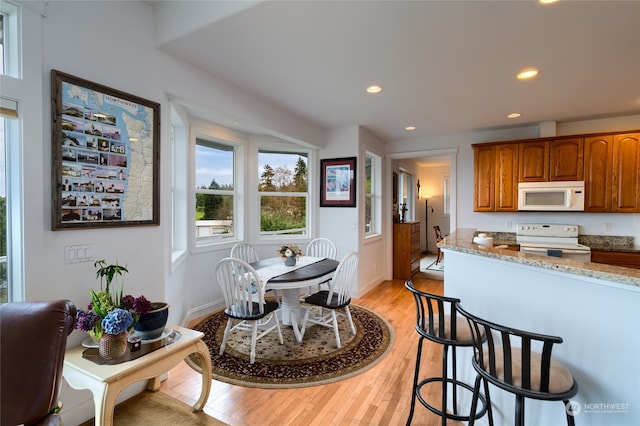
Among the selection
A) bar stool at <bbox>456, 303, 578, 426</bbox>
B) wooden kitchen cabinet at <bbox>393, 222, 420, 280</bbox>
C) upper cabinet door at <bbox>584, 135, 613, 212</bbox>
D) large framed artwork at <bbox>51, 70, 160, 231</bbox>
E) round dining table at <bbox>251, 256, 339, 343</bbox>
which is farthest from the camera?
wooden kitchen cabinet at <bbox>393, 222, 420, 280</bbox>

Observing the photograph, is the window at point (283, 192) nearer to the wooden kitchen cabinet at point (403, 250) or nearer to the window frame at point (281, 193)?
the window frame at point (281, 193)

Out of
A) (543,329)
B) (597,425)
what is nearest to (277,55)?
(543,329)

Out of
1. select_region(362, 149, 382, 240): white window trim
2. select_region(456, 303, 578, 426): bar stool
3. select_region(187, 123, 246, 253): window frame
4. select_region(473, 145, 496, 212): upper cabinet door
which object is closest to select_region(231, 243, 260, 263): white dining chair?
select_region(187, 123, 246, 253): window frame

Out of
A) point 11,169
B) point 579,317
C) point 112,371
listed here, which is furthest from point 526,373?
point 11,169

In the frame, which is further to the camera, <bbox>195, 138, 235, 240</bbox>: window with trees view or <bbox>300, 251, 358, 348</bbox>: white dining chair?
<bbox>195, 138, 235, 240</bbox>: window with trees view

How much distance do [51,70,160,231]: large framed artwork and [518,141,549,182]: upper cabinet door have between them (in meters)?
4.57

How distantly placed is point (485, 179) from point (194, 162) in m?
4.18

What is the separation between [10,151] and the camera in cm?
156

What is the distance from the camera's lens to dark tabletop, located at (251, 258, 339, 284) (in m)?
2.69

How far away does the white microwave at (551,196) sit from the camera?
377 cm

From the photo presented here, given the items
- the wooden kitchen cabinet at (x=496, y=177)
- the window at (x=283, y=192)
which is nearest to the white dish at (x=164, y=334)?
the window at (x=283, y=192)

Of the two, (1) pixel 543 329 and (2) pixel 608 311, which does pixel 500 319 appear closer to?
(1) pixel 543 329

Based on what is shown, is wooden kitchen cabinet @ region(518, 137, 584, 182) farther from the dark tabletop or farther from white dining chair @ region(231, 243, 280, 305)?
white dining chair @ region(231, 243, 280, 305)

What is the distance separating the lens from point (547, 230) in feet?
13.5
